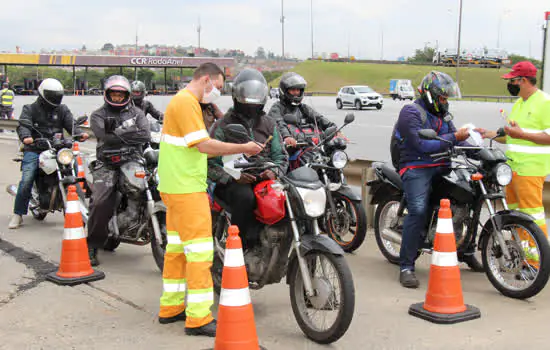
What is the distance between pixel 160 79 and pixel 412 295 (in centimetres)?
8874

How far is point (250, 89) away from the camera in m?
5.38

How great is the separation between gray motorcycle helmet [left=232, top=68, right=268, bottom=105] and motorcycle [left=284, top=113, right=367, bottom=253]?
1.87 metres

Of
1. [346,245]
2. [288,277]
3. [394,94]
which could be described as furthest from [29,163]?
[394,94]

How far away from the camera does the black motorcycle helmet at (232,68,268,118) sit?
5375mm

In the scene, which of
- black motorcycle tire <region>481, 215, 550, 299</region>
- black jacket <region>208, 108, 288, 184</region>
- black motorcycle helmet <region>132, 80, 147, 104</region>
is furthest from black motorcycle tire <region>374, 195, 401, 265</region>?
black motorcycle helmet <region>132, 80, 147, 104</region>

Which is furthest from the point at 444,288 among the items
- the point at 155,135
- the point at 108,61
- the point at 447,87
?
the point at 108,61

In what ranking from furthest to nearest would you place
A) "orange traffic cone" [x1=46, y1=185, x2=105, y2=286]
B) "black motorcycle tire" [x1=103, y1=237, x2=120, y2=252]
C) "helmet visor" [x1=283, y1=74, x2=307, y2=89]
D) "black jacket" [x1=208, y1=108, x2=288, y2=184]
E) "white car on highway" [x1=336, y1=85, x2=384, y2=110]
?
"white car on highway" [x1=336, y1=85, x2=384, y2=110] → "helmet visor" [x1=283, y1=74, x2=307, y2=89] → "black motorcycle tire" [x1=103, y1=237, x2=120, y2=252] → "orange traffic cone" [x1=46, y1=185, x2=105, y2=286] → "black jacket" [x1=208, y1=108, x2=288, y2=184]

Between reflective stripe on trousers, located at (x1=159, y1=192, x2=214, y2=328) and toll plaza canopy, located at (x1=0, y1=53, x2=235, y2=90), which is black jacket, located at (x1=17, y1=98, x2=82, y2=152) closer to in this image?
reflective stripe on trousers, located at (x1=159, y1=192, x2=214, y2=328)

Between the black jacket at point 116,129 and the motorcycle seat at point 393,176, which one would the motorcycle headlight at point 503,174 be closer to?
the motorcycle seat at point 393,176

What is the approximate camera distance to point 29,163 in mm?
9234

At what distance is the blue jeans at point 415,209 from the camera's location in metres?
6.34

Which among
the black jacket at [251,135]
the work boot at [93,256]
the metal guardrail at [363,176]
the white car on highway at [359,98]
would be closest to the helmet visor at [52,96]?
the work boot at [93,256]

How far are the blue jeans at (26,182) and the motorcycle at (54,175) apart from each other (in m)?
0.10

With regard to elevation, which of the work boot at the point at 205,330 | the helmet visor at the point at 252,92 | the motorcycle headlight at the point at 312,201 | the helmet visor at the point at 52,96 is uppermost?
the helmet visor at the point at 252,92
